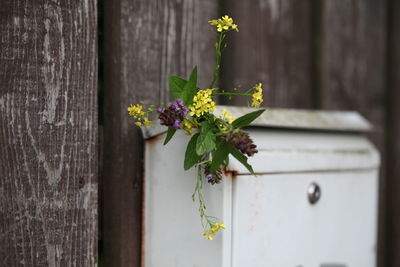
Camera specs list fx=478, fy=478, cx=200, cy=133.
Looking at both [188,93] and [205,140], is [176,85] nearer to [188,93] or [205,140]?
[188,93]

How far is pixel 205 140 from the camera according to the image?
0.93m

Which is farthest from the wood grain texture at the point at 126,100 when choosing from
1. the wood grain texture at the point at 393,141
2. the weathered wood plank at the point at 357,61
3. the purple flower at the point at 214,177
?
the wood grain texture at the point at 393,141

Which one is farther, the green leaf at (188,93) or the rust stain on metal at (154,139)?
the rust stain on metal at (154,139)

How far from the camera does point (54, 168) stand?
1.02 metres

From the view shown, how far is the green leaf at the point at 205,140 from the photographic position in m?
0.92

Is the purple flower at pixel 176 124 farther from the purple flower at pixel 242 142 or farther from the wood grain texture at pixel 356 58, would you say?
the wood grain texture at pixel 356 58

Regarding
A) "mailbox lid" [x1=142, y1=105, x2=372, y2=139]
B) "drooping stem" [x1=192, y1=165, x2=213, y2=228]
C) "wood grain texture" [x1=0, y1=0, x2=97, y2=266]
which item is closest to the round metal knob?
"mailbox lid" [x1=142, y1=105, x2=372, y2=139]

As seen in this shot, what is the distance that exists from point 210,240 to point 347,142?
2.01ft

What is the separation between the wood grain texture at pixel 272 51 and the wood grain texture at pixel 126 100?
→ 30 centimetres

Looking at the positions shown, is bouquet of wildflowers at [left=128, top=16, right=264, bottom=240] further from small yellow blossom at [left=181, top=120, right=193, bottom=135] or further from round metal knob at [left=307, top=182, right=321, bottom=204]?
round metal knob at [left=307, top=182, right=321, bottom=204]

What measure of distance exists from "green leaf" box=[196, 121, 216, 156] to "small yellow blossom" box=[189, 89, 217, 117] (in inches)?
1.0

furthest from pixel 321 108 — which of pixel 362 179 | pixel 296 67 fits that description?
pixel 362 179

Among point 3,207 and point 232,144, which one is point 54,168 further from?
point 232,144

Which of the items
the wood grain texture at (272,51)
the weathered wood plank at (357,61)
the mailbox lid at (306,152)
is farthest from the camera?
the weathered wood plank at (357,61)
